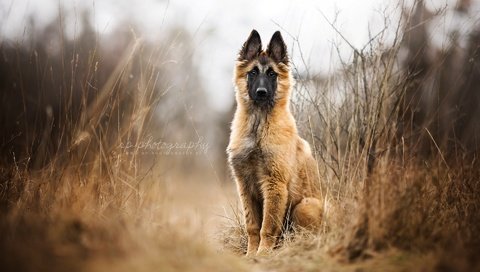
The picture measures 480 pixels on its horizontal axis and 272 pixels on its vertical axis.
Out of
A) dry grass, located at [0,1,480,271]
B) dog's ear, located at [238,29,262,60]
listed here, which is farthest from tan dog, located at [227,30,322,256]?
dry grass, located at [0,1,480,271]

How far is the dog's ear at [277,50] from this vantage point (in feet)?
17.1

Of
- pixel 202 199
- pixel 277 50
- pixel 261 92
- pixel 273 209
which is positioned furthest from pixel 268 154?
pixel 277 50

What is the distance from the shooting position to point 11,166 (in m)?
3.93

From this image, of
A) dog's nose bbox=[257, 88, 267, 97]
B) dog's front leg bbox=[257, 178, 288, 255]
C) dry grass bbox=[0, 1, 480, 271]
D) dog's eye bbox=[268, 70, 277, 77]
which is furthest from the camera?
dog's eye bbox=[268, 70, 277, 77]

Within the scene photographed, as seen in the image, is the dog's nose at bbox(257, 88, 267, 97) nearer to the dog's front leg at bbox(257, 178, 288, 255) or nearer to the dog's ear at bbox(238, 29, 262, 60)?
the dog's ear at bbox(238, 29, 262, 60)

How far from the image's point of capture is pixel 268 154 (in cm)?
478

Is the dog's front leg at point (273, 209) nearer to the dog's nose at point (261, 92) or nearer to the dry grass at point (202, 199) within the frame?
the dry grass at point (202, 199)

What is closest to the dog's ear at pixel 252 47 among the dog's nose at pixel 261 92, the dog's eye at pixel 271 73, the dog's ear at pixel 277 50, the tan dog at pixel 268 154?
the tan dog at pixel 268 154

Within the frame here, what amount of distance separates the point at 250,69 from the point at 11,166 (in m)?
2.65

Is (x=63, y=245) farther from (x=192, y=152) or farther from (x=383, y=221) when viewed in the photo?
(x=192, y=152)

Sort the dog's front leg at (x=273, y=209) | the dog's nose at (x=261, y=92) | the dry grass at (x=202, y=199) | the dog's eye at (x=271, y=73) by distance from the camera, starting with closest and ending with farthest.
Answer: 1. the dry grass at (x=202, y=199)
2. the dog's front leg at (x=273, y=209)
3. the dog's nose at (x=261, y=92)
4. the dog's eye at (x=271, y=73)

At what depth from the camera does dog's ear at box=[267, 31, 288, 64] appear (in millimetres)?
5207

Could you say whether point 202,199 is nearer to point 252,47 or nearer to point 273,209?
point 273,209

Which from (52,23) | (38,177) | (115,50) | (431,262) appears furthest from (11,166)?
(115,50)
